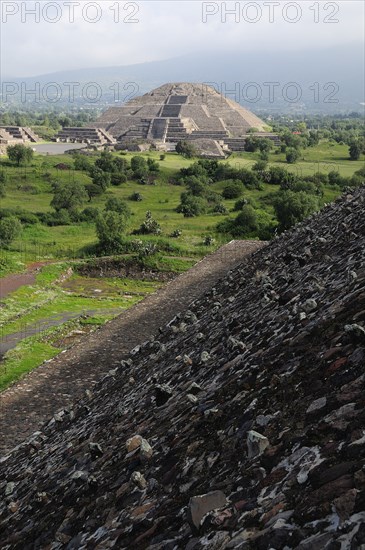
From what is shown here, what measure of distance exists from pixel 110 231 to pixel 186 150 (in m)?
56.6

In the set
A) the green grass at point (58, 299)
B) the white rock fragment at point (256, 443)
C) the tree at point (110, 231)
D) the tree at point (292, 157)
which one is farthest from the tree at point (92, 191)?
the white rock fragment at point (256, 443)

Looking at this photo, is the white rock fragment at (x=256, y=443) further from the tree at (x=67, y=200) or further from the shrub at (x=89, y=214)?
the tree at (x=67, y=200)

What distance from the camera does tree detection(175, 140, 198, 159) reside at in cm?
9719

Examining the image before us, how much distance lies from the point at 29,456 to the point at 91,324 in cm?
2037

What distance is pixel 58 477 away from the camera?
8.28 meters

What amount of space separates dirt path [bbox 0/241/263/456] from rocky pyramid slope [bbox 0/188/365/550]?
14.1ft

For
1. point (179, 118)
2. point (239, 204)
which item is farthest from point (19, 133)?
point (239, 204)

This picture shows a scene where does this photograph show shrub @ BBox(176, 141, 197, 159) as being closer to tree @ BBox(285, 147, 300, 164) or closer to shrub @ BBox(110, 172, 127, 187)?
tree @ BBox(285, 147, 300, 164)

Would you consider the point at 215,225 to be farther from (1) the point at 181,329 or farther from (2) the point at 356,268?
(2) the point at 356,268

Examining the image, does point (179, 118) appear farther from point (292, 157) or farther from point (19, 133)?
point (292, 157)

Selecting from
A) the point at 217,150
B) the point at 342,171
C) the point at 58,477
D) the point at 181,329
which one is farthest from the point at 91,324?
the point at 217,150

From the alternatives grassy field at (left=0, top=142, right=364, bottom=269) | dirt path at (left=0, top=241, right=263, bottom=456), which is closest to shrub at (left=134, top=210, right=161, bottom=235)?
grassy field at (left=0, top=142, right=364, bottom=269)

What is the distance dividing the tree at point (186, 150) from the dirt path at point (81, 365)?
2724 inches

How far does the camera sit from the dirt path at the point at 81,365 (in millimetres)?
15906
